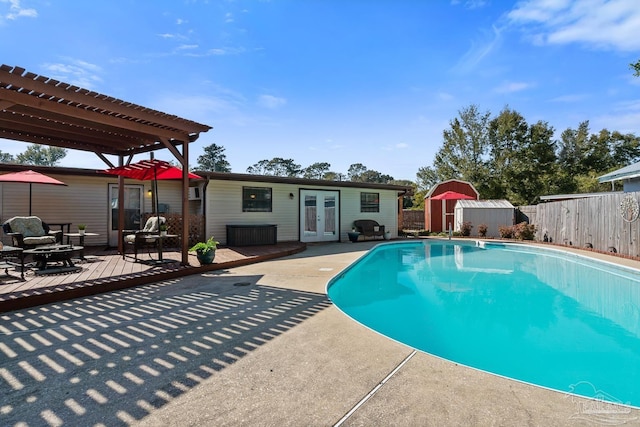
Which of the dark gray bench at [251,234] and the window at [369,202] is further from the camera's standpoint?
the window at [369,202]

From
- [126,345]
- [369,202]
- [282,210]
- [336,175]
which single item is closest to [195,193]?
[282,210]

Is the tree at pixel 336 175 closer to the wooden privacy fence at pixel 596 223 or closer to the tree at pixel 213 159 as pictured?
the tree at pixel 213 159

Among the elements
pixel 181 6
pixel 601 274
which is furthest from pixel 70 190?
pixel 601 274

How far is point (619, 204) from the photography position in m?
9.55

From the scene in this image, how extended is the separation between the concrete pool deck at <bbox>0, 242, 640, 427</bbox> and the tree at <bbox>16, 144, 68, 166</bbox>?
59.6 m

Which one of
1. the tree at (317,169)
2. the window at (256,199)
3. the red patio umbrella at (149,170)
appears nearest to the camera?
the red patio umbrella at (149,170)

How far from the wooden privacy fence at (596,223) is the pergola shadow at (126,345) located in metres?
9.69

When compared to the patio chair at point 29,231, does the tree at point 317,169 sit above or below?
above

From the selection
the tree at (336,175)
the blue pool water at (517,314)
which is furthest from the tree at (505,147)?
the tree at (336,175)

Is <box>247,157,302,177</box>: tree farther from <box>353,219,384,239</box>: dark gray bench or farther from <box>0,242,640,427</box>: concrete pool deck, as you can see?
<box>0,242,640,427</box>: concrete pool deck

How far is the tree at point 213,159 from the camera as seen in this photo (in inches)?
Answer: 2324

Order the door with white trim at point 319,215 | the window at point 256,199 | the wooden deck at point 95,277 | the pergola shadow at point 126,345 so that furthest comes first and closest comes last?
the door with white trim at point 319,215 < the window at point 256,199 < the wooden deck at point 95,277 < the pergola shadow at point 126,345

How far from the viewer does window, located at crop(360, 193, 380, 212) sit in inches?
582

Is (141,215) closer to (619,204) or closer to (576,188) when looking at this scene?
(619,204)
